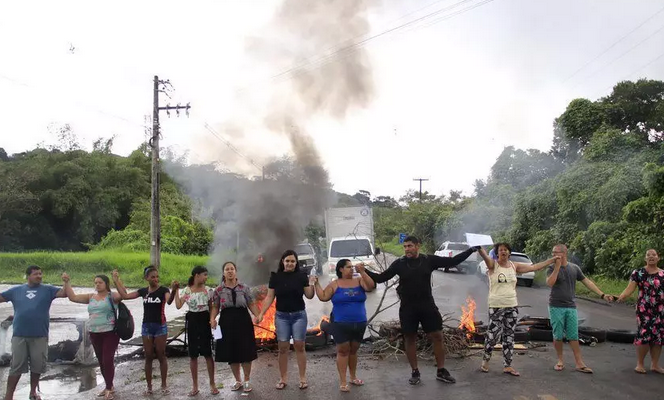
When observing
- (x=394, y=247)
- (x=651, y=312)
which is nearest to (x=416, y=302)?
(x=651, y=312)

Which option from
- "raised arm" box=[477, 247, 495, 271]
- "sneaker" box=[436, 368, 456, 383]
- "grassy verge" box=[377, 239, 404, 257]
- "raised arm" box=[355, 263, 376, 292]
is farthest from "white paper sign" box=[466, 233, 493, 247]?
"grassy verge" box=[377, 239, 404, 257]

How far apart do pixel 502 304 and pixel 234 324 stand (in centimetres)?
329

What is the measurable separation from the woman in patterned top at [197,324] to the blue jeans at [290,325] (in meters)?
0.84

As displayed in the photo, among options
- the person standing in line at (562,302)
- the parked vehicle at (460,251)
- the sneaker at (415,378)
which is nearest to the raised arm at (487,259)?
the person standing in line at (562,302)

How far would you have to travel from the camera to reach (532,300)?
1565 centimetres

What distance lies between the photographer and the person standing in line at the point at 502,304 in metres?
6.48

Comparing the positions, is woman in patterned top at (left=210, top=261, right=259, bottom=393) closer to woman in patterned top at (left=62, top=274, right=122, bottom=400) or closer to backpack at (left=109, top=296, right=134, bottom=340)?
backpack at (left=109, top=296, right=134, bottom=340)

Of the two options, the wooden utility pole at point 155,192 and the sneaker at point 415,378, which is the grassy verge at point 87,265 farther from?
the sneaker at point 415,378

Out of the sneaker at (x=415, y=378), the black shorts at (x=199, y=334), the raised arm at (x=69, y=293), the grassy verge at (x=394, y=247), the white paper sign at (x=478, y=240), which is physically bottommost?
the grassy verge at (x=394, y=247)

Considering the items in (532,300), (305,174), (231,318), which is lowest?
(532,300)

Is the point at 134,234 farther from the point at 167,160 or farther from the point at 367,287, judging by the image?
the point at 367,287

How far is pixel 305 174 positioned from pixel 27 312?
48.1 feet

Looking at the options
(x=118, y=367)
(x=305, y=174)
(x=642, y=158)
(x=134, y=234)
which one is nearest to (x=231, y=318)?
(x=118, y=367)

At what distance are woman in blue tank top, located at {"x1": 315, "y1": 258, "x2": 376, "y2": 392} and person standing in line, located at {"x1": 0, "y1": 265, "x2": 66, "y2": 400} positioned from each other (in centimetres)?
313
